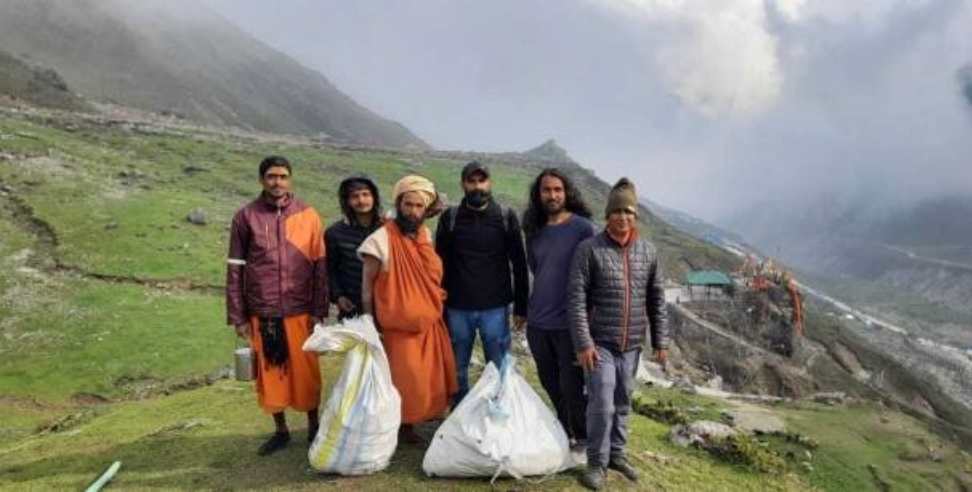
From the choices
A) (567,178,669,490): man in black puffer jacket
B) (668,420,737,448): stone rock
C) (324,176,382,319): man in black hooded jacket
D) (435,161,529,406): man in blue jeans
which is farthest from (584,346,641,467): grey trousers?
(324,176,382,319): man in black hooded jacket

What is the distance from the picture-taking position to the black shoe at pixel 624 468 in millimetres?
7652

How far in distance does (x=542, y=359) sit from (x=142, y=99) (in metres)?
116

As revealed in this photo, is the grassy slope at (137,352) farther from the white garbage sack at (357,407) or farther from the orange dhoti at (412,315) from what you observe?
the orange dhoti at (412,315)

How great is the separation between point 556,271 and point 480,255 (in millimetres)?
840

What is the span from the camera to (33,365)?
19.1 meters

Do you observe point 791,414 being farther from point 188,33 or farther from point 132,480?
point 188,33

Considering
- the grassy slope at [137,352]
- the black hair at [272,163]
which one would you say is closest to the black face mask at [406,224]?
the black hair at [272,163]

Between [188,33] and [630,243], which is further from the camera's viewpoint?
[188,33]

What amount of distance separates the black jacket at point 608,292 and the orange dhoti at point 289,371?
3041 mm

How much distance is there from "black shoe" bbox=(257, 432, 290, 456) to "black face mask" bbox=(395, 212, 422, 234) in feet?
10.1

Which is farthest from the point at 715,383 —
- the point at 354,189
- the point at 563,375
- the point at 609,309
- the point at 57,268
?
the point at 354,189

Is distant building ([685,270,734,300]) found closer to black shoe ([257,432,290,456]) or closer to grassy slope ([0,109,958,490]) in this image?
grassy slope ([0,109,958,490])

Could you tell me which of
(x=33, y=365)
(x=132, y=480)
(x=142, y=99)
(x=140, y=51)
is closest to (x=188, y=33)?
(x=140, y=51)

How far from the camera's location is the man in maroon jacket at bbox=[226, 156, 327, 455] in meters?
7.85
